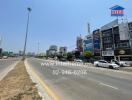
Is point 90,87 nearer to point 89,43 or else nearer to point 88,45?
point 89,43

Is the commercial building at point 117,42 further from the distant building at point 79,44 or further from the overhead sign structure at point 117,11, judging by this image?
the distant building at point 79,44

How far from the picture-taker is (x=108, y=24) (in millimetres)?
72750

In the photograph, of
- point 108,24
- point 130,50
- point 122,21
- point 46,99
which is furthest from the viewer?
point 108,24

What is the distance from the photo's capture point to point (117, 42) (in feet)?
202

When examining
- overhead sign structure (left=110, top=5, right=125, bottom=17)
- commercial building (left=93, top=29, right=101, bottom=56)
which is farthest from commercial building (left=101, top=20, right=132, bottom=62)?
commercial building (left=93, top=29, right=101, bottom=56)

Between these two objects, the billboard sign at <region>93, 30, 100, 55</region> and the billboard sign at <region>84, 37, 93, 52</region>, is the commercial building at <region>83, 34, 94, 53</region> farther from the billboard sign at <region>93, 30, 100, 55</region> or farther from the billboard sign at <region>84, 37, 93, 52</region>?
the billboard sign at <region>93, 30, 100, 55</region>

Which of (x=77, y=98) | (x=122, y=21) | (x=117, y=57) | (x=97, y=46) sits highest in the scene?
(x=122, y=21)

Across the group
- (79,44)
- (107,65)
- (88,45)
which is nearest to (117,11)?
(88,45)

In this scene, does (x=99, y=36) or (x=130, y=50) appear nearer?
(x=130, y=50)

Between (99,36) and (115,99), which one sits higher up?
(99,36)

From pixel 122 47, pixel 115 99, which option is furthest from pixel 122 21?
pixel 115 99

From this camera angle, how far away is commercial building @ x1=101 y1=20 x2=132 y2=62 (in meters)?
57.4

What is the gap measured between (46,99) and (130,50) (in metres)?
51.3

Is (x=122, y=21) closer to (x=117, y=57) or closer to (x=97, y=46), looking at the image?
(x=117, y=57)
